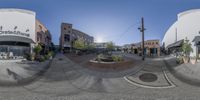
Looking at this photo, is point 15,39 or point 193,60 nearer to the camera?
point 193,60

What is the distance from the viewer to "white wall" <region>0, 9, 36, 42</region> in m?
20.8

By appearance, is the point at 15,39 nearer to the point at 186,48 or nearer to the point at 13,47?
the point at 13,47

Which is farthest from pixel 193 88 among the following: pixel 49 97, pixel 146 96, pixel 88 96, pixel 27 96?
pixel 27 96

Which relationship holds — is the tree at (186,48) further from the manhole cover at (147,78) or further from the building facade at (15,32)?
the building facade at (15,32)

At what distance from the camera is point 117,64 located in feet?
43.3

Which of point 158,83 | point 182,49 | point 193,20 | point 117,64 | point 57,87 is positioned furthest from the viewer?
point 193,20

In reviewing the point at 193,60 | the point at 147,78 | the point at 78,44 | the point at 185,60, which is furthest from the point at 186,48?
the point at 78,44

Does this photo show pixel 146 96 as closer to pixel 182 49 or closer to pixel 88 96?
pixel 88 96

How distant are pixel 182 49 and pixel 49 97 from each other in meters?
14.7

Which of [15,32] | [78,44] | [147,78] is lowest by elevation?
[147,78]

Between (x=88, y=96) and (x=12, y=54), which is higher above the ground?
(x=12, y=54)

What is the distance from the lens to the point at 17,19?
2158cm

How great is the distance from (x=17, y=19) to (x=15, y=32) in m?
→ 1.96

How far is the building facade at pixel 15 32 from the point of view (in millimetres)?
20820
